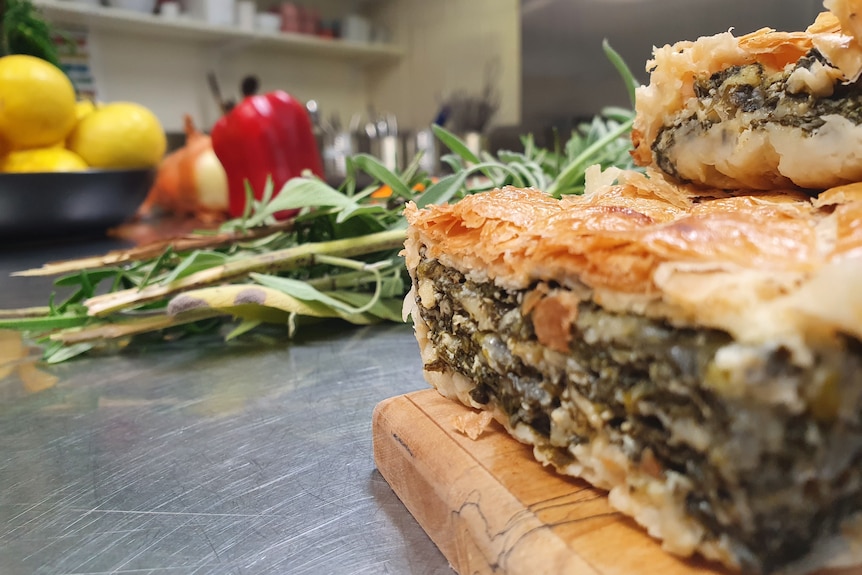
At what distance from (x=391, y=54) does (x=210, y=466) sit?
456 cm

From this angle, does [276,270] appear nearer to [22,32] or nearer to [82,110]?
[82,110]

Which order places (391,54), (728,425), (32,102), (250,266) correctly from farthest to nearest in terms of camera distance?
(391,54) < (32,102) < (250,266) < (728,425)

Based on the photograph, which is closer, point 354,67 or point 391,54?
point 391,54

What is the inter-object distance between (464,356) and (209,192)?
276 cm

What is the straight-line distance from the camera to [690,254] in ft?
1.58

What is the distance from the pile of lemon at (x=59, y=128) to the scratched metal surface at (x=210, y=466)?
1.38m

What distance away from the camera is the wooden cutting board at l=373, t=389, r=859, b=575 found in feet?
1.61

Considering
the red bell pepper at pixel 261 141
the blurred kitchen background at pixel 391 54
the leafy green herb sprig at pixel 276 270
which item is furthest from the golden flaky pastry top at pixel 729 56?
the blurred kitchen background at pixel 391 54

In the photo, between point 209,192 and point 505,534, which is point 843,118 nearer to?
point 505,534

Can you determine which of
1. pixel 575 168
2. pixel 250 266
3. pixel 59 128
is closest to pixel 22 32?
pixel 59 128

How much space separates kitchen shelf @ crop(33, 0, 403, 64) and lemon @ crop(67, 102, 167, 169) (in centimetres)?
123

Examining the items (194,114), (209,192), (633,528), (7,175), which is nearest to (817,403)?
(633,528)

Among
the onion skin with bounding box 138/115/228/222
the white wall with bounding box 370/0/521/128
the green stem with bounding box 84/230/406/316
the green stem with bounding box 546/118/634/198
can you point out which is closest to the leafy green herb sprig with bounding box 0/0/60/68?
the onion skin with bounding box 138/115/228/222

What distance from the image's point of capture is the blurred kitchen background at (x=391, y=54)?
3271mm
